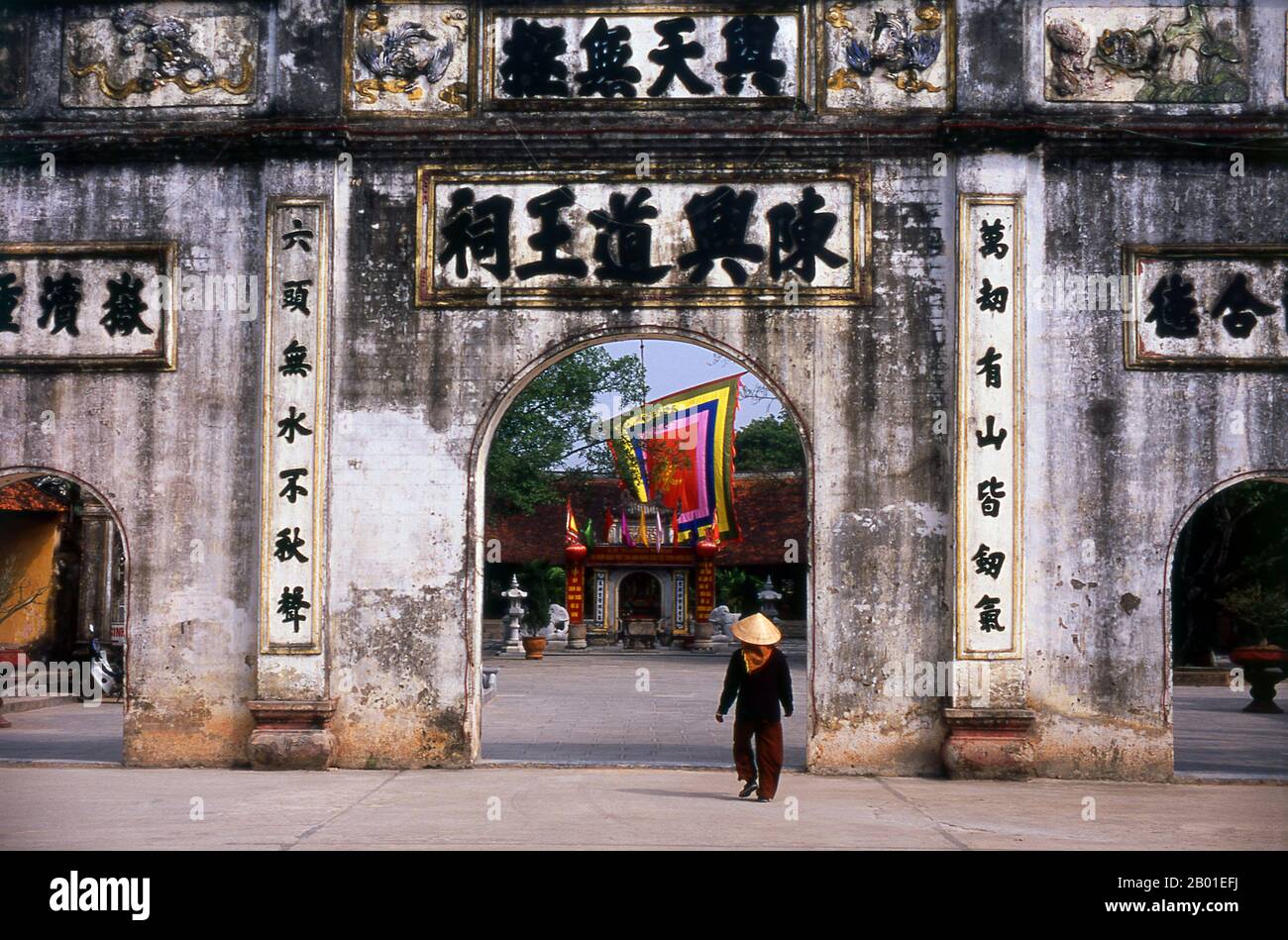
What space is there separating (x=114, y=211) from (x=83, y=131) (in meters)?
0.64

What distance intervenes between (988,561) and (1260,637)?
15.4m

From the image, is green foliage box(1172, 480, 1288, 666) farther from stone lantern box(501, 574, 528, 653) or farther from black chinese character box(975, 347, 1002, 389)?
black chinese character box(975, 347, 1002, 389)

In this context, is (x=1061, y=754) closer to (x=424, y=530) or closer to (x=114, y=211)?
(x=424, y=530)

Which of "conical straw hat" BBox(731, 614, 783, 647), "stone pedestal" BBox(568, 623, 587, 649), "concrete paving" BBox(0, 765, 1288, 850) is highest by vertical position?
"conical straw hat" BBox(731, 614, 783, 647)

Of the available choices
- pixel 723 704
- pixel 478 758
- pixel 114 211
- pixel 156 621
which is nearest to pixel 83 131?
pixel 114 211

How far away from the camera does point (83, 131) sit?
38.5ft

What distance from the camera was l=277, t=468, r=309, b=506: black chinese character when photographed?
1145 centimetres

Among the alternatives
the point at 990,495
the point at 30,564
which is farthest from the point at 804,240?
the point at 30,564

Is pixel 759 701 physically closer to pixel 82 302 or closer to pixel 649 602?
pixel 82 302

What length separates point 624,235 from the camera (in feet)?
38.5

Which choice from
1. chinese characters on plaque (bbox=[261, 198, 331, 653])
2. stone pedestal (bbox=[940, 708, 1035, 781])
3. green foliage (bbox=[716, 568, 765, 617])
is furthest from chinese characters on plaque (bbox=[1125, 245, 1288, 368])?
green foliage (bbox=[716, 568, 765, 617])

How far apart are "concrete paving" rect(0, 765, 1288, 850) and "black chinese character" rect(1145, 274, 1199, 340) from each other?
3356 millimetres

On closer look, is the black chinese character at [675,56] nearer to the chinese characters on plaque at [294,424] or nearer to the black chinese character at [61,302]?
the chinese characters on plaque at [294,424]

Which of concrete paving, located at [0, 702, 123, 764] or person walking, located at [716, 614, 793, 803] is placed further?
concrete paving, located at [0, 702, 123, 764]
